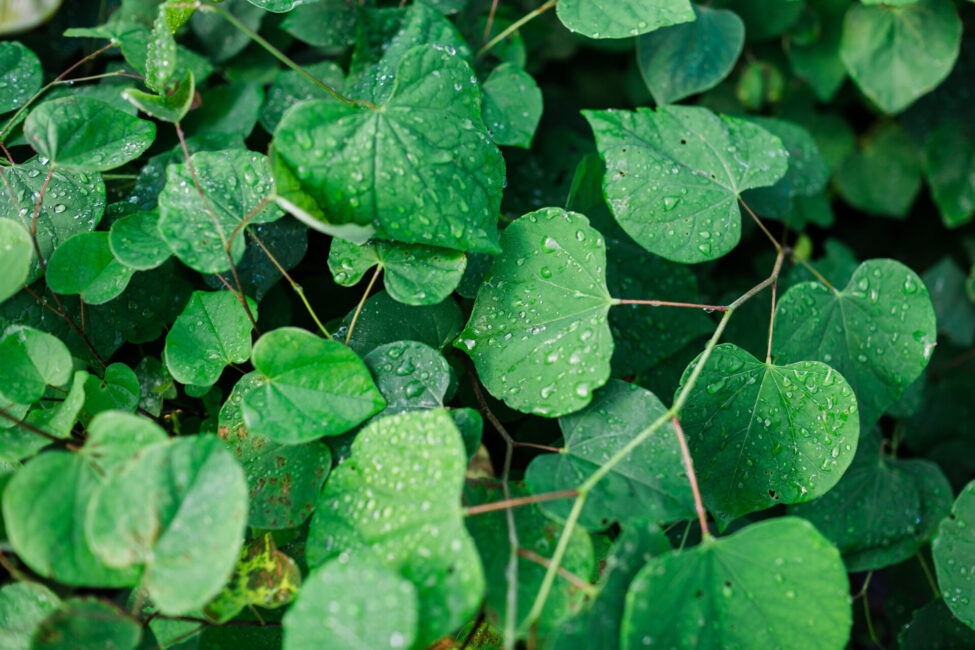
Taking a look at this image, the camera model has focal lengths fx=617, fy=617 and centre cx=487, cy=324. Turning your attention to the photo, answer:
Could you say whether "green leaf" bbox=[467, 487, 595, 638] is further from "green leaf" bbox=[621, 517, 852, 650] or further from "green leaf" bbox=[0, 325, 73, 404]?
"green leaf" bbox=[0, 325, 73, 404]

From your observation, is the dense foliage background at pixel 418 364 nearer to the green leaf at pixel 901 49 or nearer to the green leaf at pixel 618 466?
the green leaf at pixel 618 466

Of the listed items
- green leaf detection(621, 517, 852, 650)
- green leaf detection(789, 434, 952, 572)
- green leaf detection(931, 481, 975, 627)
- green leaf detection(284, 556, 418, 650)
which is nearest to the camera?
green leaf detection(284, 556, 418, 650)

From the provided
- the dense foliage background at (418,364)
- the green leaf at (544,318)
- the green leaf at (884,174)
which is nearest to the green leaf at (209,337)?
the dense foliage background at (418,364)

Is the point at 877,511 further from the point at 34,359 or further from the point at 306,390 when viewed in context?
the point at 34,359

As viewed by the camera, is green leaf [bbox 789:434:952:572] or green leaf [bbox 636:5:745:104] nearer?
green leaf [bbox 789:434:952:572]

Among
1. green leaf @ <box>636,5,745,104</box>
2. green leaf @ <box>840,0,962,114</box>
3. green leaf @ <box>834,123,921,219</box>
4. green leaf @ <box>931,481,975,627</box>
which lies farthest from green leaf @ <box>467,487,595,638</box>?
green leaf @ <box>834,123,921,219</box>

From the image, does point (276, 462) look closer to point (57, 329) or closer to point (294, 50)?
point (57, 329)
